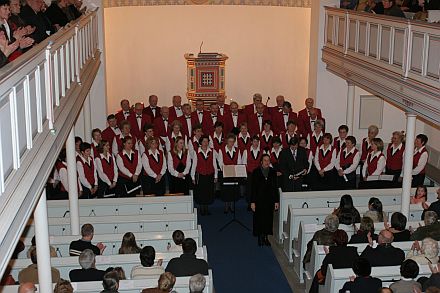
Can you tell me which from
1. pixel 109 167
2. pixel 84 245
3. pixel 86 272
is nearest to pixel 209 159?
pixel 109 167

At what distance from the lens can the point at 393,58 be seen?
453 inches

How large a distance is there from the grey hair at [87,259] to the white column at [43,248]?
473 millimetres

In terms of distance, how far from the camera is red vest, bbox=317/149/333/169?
44.7 ft

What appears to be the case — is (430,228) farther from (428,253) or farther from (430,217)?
(428,253)

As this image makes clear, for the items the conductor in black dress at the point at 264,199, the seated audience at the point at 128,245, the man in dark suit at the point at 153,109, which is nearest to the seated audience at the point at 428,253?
the seated audience at the point at 128,245

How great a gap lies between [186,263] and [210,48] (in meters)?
12.8

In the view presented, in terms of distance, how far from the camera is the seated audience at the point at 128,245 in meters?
8.76

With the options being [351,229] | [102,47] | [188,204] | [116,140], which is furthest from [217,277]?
[102,47]

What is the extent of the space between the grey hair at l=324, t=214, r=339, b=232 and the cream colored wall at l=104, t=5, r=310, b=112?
10.8 m

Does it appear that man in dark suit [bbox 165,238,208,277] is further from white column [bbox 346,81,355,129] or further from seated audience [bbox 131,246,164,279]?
white column [bbox 346,81,355,129]

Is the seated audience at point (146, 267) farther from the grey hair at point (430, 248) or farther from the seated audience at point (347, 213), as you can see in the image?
the grey hair at point (430, 248)

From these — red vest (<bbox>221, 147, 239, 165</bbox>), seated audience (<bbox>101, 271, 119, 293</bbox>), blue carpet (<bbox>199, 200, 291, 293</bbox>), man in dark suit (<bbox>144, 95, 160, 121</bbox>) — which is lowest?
blue carpet (<bbox>199, 200, 291, 293</bbox>)

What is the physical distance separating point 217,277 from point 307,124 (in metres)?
5.84

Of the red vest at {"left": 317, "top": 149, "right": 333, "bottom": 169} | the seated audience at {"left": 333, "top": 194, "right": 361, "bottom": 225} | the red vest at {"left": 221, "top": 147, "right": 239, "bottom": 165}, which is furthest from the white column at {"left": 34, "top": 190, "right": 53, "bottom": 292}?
the red vest at {"left": 317, "top": 149, "right": 333, "bottom": 169}
